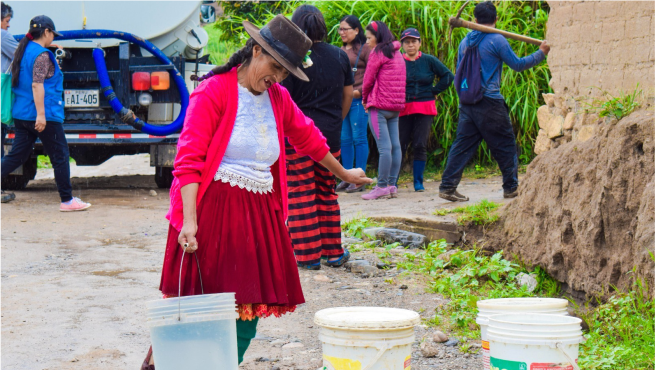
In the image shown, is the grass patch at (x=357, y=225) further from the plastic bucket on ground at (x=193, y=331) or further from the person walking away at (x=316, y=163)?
the plastic bucket on ground at (x=193, y=331)

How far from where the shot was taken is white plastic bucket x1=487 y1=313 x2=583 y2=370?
2.39 metres

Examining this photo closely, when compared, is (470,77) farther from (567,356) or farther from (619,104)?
(567,356)

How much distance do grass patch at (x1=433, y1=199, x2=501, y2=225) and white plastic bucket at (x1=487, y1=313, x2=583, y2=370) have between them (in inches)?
150

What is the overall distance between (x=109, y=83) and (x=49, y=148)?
1118mm

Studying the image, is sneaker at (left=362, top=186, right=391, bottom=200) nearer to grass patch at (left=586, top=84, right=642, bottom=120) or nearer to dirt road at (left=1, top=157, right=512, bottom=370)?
dirt road at (left=1, top=157, right=512, bottom=370)

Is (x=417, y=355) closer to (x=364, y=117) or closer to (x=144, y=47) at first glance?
(x=364, y=117)

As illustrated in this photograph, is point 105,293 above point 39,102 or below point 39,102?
below

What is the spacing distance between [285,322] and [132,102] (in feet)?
15.3

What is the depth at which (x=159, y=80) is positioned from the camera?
806 centimetres

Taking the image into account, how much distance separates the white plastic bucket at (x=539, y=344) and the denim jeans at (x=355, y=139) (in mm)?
5670

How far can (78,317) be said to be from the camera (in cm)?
408

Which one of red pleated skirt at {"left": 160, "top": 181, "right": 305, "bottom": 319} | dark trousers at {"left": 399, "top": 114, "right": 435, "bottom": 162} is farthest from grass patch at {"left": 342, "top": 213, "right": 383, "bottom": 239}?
red pleated skirt at {"left": 160, "top": 181, "right": 305, "bottom": 319}

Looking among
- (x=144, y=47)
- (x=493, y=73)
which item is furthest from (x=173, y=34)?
(x=493, y=73)

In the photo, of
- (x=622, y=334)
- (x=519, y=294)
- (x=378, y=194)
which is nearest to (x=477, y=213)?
(x=519, y=294)
